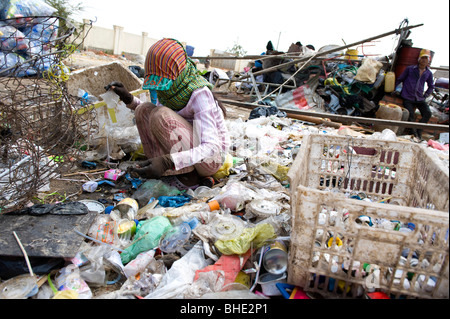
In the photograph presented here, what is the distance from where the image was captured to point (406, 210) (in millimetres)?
1080

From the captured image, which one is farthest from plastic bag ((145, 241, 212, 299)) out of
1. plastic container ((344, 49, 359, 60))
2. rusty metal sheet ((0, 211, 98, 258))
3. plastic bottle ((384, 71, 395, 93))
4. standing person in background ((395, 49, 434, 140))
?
plastic container ((344, 49, 359, 60))

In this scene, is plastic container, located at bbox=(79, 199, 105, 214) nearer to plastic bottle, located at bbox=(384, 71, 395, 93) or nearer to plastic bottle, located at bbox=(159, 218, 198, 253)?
plastic bottle, located at bbox=(159, 218, 198, 253)

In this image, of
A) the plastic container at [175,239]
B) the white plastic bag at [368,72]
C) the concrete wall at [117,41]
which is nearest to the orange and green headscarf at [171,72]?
the plastic container at [175,239]

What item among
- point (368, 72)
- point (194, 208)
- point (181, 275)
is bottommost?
point (181, 275)

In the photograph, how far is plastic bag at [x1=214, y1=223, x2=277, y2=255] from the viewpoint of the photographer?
5.15ft

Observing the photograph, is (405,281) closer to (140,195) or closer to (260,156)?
(140,195)

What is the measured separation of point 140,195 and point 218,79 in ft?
23.1

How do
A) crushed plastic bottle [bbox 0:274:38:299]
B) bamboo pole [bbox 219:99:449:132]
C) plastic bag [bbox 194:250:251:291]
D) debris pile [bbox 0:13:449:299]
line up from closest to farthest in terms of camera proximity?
debris pile [bbox 0:13:449:299] < crushed plastic bottle [bbox 0:274:38:299] < plastic bag [bbox 194:250:251:291] < bamboo pole [bbox 219:99:449:132]

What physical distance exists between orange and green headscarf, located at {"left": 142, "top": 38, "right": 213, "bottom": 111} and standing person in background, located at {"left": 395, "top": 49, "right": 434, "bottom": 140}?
5.17m

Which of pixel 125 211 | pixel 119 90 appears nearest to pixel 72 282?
pixel 125 211

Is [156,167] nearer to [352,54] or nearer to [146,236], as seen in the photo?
[146,236]

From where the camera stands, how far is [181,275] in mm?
1512

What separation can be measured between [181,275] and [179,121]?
127 centimetres

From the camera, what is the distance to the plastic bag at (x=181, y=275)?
4.69 ft
